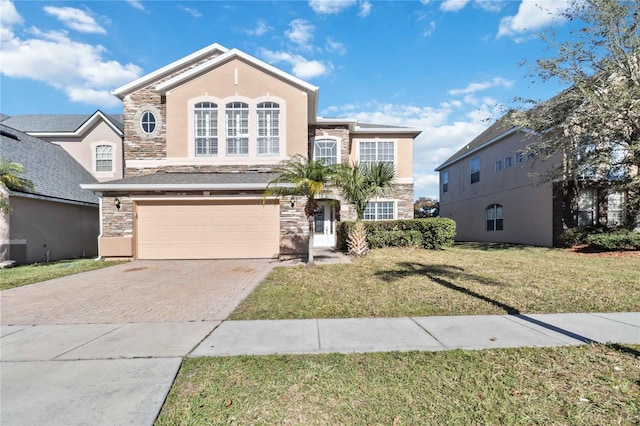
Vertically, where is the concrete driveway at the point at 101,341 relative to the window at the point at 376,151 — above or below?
below

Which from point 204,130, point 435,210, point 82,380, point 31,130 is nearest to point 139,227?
point 204,130

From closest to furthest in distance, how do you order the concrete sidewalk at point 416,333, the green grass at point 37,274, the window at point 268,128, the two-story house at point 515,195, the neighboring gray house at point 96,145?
1. the concrete sidewalk at point 416,333
2. the green grass at point 37,274
3. the window at point 268,128
4. the two-story house at point 515,195
5. the neighboring gray house at point 96,145

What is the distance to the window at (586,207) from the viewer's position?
1638 centimetres

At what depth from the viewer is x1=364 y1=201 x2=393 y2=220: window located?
747 inches

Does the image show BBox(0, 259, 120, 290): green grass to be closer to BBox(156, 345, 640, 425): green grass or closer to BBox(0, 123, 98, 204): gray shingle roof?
BBox(0, 123, 98, 204): gray shingle roof

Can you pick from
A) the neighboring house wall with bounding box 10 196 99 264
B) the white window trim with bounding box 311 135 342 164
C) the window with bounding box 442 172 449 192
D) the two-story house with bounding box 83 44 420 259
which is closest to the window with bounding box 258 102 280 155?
the two-story house with bounding box 83 44 420 259

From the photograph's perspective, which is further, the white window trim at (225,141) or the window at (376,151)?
the window at (376,151)

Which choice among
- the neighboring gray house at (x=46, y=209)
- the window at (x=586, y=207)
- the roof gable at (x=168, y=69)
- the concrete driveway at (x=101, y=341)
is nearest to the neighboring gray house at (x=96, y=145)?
the neighboring gray house at (x=46, y=209)

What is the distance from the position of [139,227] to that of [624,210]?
76.5 feet

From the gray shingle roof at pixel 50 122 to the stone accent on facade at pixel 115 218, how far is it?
8757 mm

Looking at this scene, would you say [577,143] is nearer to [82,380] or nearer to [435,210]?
[82,380]

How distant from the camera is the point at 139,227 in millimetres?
12789

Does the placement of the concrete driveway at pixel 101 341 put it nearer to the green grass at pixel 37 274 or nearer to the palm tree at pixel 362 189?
the green grass at pixel 37 274

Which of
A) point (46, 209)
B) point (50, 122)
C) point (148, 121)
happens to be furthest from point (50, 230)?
point (50, 122)
